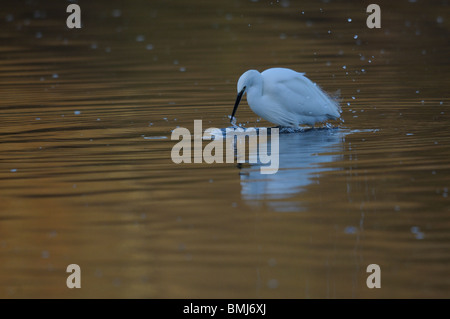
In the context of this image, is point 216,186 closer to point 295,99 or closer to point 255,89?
point 255,89

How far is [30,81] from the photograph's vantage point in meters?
16.9

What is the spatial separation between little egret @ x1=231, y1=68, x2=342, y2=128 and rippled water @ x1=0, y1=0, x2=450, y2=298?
286 mm

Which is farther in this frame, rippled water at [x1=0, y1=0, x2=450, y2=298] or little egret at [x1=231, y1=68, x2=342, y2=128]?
little egret at [x1=231, y1=68, x2=342, y2=128]

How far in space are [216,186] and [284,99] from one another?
342cm

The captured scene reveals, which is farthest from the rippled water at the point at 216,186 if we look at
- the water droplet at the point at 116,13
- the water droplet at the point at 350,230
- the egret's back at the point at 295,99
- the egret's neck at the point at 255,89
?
the water droplet at the point at 116,13

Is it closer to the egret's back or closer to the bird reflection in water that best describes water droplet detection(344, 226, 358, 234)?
the bird reflection in water

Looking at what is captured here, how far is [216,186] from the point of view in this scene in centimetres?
860

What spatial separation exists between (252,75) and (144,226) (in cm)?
461

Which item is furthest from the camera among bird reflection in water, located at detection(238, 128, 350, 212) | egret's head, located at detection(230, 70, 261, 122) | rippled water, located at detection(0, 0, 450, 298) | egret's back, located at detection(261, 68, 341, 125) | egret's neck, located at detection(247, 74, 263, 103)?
egret's back, located at detection(261, 68, 341, 125)

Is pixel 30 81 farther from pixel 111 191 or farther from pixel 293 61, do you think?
pixel 111 191

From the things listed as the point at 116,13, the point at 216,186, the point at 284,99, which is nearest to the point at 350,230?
the point at 216,186

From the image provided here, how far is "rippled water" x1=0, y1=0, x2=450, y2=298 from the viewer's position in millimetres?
6172

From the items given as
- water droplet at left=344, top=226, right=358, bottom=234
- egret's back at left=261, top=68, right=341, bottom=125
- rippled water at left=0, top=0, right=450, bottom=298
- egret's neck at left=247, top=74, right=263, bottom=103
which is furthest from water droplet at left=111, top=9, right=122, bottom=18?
water droplet at left=344, top=226, right=358, bottom=234

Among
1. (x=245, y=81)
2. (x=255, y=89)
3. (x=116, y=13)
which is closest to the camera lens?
(x=245, y=81)
